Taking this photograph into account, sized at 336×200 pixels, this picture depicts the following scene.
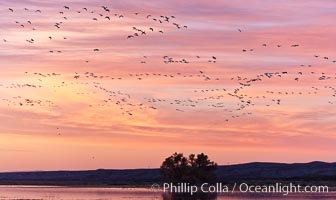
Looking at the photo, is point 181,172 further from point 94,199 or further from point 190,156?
point 94,199

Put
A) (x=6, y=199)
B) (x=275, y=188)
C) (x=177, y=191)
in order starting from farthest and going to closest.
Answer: (x=275, y=188) → (x=177, y=191) → (x=6, y=199)

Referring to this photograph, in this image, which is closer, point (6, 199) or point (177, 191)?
point (6, 199)

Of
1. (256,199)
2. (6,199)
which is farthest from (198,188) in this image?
(6,199)

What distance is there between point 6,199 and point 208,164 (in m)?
48.0

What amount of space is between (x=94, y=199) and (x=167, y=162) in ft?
118

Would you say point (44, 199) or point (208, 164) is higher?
point (208, 164)

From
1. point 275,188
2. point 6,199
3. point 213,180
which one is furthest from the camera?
point 275,188

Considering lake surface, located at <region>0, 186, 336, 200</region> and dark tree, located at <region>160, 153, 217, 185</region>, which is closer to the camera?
lake surface, located at <region>0, 186, 336, 200</region>

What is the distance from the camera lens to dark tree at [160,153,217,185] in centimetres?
14688

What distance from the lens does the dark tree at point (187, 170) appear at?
146875 mm

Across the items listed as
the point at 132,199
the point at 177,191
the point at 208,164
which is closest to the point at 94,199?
the point at 132,199

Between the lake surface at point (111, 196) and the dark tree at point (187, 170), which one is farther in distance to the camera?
the dark tree at point (187, 170)

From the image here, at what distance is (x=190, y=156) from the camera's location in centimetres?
14975

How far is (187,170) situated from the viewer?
146 metres
